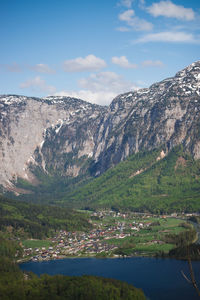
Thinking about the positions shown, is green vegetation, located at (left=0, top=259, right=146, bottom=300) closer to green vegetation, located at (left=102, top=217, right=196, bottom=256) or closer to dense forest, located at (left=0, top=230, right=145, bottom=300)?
dense forest, located at (left=0, top=230, right=145, bottom=300)

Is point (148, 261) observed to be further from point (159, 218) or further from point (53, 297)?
point (159, 218)

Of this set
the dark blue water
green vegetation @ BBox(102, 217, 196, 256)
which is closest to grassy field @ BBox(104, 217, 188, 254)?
green vegetation @ BBox(102, 217, 196, 256)

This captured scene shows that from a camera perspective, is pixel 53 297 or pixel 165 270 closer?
pixel 53 297

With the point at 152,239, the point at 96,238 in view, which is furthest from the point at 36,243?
the point at 152,239

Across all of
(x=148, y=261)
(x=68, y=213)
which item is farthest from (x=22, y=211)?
(x=148, y=261)

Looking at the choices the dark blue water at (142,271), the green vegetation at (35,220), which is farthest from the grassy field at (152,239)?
the green vegetation at (35,220)

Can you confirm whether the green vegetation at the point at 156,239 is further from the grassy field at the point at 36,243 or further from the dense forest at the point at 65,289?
the dense forest at the point at 65,289
